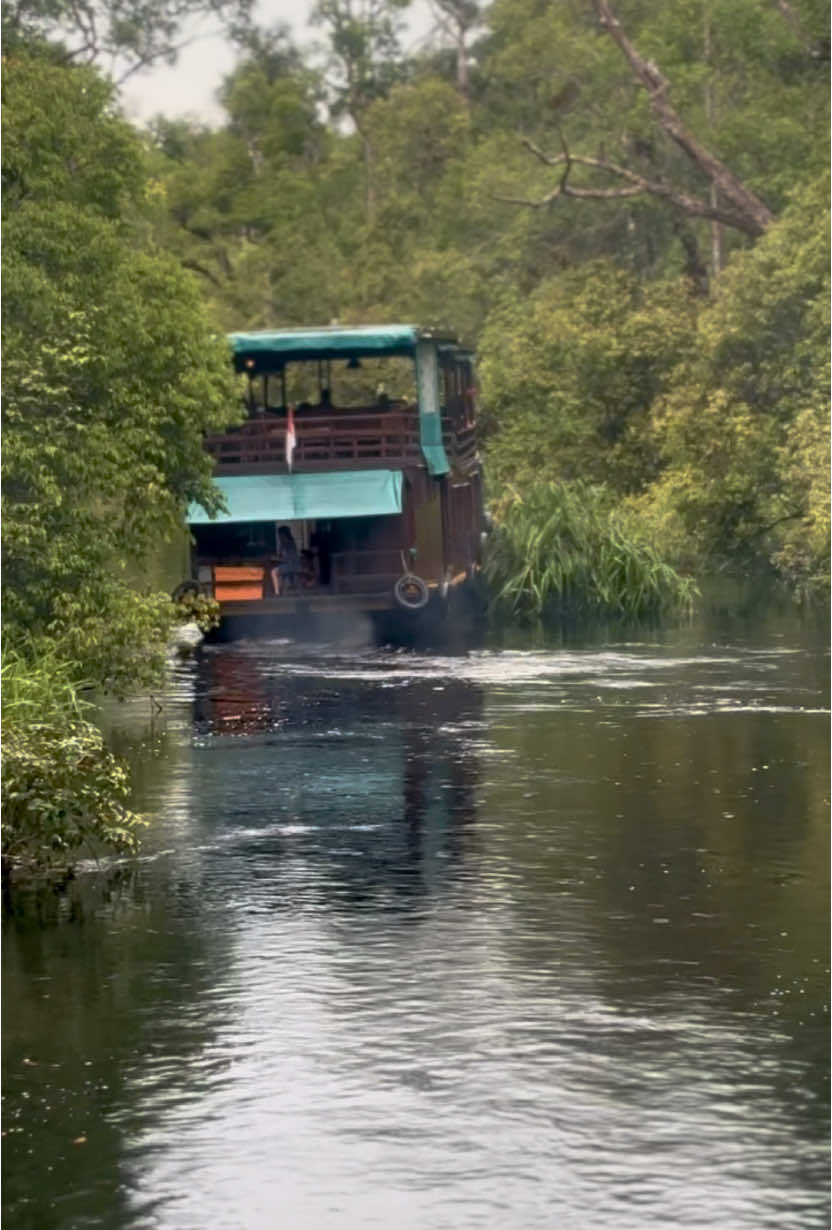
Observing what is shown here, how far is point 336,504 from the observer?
35250 millimetres

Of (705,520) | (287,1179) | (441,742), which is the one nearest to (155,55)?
(705,520)

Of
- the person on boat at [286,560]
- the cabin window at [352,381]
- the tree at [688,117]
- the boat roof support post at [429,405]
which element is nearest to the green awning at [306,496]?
the boat roof support post at [429,405]

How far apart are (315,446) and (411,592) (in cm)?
267

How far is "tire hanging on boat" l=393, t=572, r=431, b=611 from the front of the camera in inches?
1414

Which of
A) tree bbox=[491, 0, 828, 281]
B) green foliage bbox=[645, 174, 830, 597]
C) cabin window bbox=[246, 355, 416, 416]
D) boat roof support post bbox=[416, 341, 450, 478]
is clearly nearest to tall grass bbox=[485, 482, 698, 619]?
green foliage bbox=[645, 174, 830, 597]

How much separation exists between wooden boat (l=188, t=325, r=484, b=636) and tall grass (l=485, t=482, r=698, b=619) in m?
1.08

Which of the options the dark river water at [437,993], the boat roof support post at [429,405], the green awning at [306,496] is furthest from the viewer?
the boat roof support post at [429,405]

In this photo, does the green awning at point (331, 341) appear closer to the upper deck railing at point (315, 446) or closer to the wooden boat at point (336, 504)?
the wooden boat at point (336, 504)

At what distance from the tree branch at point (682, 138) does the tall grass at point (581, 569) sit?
12869 millimetres

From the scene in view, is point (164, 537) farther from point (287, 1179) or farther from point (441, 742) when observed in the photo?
point (287, 1179)

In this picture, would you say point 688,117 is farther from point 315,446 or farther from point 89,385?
point 89,385

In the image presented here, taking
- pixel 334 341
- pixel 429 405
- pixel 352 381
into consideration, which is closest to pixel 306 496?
pixel 334 341

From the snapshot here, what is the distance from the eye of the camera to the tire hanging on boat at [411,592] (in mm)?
35906

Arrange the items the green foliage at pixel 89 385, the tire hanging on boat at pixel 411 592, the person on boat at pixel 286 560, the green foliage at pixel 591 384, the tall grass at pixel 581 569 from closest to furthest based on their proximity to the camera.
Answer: the green foliage at pixel 89 385
the tire hanging on boat at pixel 411 592
the person on boat at pixel 286 560
the tall grass at pixel 581 569
the green foliage at pixel 591 384
